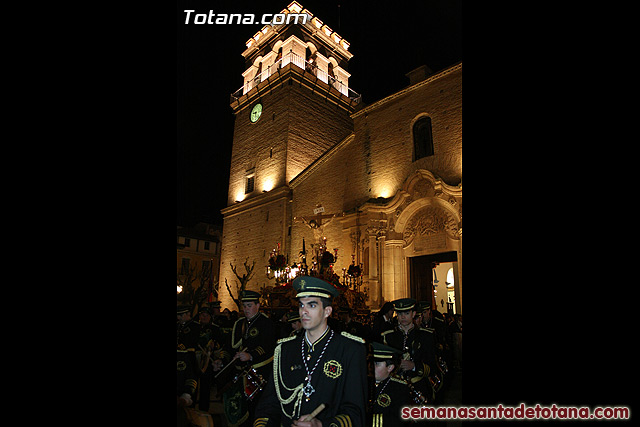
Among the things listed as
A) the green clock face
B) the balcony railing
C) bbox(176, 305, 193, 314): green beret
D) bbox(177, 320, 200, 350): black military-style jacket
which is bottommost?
bbox(177, 320, 200, 350): black military-style jacket

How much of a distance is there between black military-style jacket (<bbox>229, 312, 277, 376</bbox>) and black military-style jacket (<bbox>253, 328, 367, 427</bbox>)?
195 centimetres

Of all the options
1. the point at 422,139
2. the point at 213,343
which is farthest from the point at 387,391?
the point at 422,139

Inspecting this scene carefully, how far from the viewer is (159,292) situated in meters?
2.84

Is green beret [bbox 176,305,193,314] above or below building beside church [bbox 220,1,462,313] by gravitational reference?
below

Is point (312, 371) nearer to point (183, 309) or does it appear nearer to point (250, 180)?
point (183, 309)

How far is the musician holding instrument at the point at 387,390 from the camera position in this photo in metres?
3.72

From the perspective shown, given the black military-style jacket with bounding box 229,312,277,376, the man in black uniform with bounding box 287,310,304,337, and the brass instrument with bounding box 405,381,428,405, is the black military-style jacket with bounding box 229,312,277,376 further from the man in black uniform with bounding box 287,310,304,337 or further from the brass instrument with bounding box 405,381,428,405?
the brass instrument with bounding box 405,381,428,405

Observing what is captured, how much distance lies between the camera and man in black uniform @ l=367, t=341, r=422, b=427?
12.2 feet

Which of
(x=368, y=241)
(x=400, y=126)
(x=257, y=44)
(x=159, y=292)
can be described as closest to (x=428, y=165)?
(x=400, y=126)

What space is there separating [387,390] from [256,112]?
85.5 ft

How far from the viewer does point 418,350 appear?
5250 millimetres

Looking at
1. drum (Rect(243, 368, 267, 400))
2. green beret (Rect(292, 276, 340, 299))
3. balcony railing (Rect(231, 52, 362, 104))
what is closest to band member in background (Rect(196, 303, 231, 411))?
drum (Rect(243, 368, 267, 400))

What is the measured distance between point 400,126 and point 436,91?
87.4 inches

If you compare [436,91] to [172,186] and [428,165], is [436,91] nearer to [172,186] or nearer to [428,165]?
[428,165]
